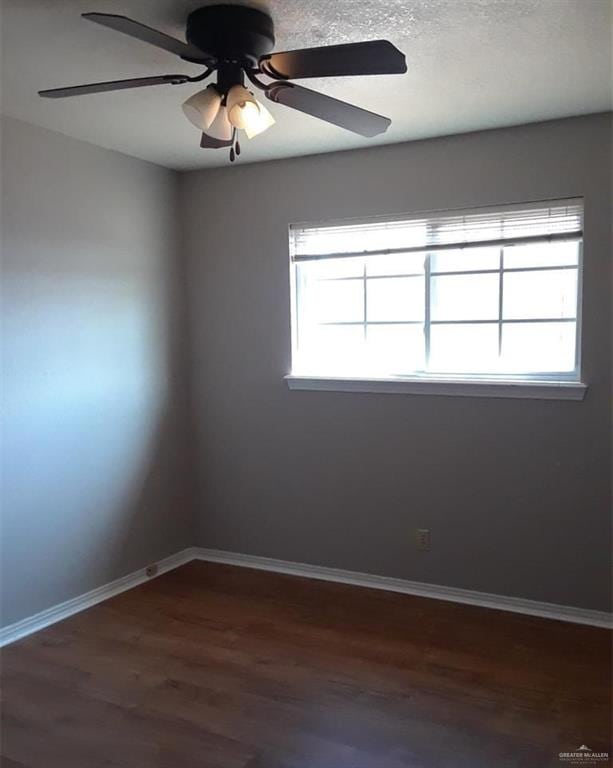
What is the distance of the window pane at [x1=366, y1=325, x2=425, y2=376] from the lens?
3.45 meters

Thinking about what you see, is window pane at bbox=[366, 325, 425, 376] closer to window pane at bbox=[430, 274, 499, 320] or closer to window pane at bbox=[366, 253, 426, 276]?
window pane at bbox=[430, 274, 499, 320]

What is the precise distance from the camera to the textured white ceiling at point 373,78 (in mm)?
1931

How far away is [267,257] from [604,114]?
1.81 m

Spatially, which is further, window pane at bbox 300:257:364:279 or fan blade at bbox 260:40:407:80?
window pane at bbox 300:257:364:279

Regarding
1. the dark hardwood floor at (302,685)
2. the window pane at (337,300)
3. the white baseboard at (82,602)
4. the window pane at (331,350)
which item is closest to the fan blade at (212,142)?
the window pane at (337,300)

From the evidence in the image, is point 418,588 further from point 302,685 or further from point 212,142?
point 212,142

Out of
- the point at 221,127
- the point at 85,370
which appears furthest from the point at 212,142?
the point at 85,370

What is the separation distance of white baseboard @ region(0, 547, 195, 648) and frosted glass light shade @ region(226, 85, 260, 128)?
2434mm

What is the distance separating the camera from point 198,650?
9.40 feet

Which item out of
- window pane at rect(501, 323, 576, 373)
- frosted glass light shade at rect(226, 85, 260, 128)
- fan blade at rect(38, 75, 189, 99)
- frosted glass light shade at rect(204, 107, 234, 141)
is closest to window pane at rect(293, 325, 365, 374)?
window pane at rect(501, 323, 576, 373)

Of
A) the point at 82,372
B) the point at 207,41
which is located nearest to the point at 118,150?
the point at 82,372

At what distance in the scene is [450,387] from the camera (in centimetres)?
327

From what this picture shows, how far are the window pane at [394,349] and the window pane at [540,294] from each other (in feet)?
1.56

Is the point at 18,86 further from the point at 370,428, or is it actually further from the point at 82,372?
the point at 370,428
